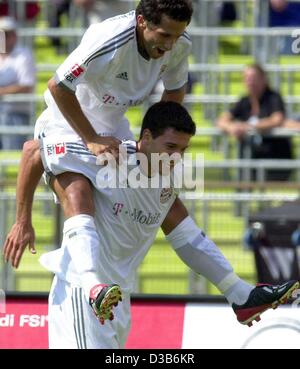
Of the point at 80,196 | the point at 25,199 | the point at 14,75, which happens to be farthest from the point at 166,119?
the point at 14,75

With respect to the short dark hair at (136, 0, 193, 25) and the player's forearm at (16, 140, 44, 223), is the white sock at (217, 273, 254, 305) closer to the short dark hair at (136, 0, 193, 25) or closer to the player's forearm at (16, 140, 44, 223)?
the player's forearm at (16, 140, 44, 223)

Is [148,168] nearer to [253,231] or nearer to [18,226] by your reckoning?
[18,226]

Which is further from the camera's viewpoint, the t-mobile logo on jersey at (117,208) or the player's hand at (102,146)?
the t-mobile logo on jersey at (117,208)

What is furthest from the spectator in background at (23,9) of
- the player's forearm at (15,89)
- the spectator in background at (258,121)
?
the spectator in background at (258,121)

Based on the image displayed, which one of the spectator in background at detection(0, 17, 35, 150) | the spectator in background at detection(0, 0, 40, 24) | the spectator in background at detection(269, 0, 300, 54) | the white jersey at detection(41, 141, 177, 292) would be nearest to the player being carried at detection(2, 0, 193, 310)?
the white jersey at detection(41, 141, 177, 292)

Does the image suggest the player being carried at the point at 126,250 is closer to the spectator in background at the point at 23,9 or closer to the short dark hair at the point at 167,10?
the short dark hair at the point at 167,10

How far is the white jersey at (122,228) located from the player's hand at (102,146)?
0.32 feet

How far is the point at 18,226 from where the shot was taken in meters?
6.12

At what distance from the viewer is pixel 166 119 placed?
18.8 feet

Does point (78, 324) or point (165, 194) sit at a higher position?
point (165, 194)

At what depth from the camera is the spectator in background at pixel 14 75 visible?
10.9m

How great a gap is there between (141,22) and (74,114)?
532 mm

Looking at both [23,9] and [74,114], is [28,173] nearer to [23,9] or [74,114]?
[74,114]
